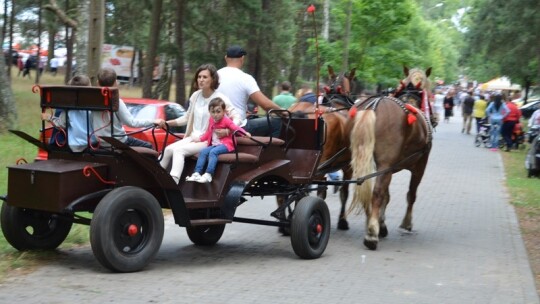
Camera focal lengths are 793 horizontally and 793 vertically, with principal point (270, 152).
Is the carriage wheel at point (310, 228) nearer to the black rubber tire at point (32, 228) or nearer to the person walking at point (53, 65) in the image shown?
the black rubber tire at point (32, 228)

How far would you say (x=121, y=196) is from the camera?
7.19 m

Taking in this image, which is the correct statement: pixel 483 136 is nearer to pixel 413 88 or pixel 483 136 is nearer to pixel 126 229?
pixel 413 88

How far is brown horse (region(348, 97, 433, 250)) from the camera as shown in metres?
9.73

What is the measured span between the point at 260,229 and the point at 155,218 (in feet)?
11.8

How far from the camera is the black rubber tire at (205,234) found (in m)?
9.23

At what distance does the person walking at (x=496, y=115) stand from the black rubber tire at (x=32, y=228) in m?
22.9

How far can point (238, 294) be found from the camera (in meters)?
7.03

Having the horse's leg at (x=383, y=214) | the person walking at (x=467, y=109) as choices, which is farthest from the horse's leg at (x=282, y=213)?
the person walking at (x=467, y=109)

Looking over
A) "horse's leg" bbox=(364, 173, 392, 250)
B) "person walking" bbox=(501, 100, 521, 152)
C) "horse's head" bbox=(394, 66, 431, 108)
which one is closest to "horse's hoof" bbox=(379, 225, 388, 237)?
"horse's leg" bbox=(364, 173, 392, 250)

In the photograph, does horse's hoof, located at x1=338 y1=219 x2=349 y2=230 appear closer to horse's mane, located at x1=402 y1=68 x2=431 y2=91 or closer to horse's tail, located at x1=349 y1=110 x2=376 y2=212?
horse's tail, located at x1=349 y1=110 x2=376 y2=212

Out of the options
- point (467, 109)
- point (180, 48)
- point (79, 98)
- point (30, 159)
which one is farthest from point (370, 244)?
point (467, 109)

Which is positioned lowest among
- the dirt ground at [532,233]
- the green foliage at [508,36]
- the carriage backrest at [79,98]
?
the dirt ground at [532,233]

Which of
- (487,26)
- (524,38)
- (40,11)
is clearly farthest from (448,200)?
(40,11)

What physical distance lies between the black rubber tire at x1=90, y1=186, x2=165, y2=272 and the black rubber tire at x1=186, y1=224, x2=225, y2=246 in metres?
1.59
